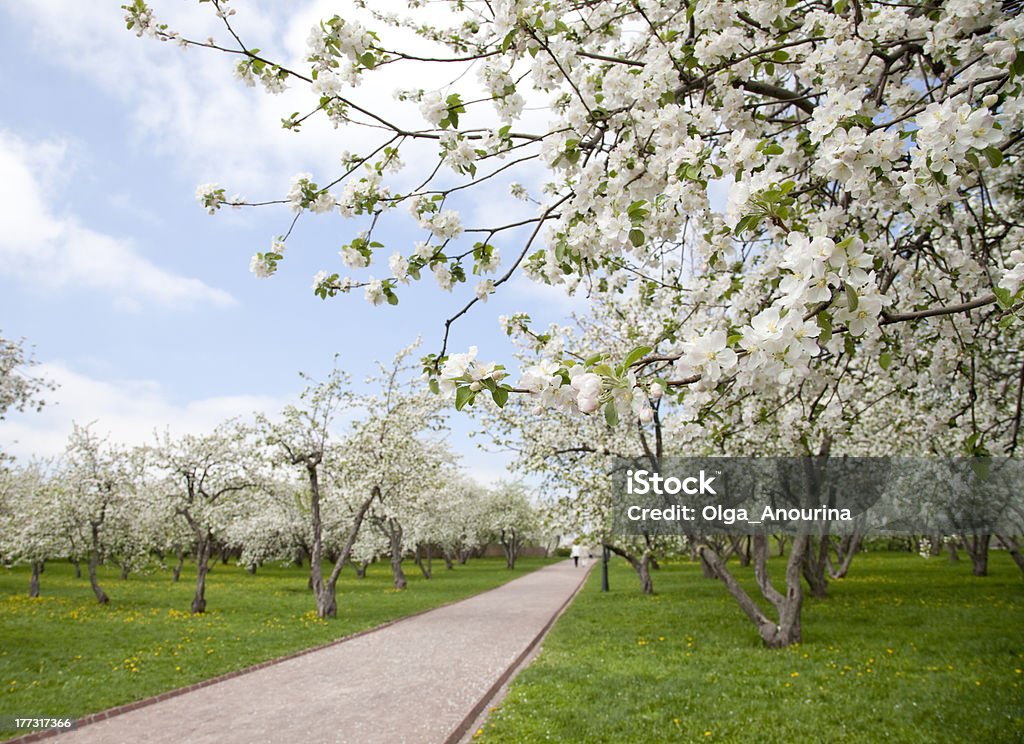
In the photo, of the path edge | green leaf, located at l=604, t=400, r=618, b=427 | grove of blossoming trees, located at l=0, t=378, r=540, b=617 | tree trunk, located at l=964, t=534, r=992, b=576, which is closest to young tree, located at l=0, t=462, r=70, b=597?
grove of blossoming trees, located at l=0, t=378, r=540, b=617

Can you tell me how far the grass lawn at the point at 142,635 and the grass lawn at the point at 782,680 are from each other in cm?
434

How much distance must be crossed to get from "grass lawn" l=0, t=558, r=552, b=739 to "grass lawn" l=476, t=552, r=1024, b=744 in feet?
14.2

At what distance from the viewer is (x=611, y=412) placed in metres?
1.87

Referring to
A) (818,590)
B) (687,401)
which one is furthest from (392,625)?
(687,401)

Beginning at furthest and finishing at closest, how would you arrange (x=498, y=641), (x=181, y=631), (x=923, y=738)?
(x=181, y=631), (x=498, y=641), (x=923, y=738)

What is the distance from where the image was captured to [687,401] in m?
3.28

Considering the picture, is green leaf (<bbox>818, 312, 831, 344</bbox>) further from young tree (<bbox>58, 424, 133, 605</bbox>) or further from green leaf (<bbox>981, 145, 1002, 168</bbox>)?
young tree (<bbox>58, 424, 133, 605</bbox>)

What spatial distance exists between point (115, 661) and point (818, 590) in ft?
49.3

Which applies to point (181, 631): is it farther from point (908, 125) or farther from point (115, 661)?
point (908, 125)

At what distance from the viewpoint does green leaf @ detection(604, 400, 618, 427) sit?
186 centimetres

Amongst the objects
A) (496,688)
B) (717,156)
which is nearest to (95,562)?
(496,688)

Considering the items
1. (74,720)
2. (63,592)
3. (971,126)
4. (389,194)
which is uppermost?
(389,194)

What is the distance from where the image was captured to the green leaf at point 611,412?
186 cm

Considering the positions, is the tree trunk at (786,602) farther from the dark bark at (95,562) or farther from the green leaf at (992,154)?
the dark bark at (95,562)
